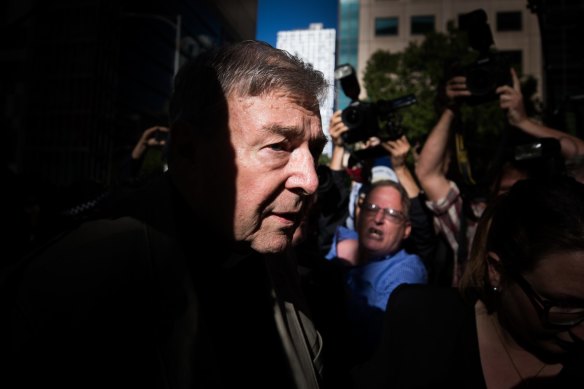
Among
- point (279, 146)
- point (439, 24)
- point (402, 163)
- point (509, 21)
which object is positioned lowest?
point (279, 146)

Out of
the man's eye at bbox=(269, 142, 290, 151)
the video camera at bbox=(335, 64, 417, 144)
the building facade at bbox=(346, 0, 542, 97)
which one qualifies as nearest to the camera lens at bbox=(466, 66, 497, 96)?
the video camera at bbox=(335, 64, 417, 144)

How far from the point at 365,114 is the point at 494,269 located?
1.74 m

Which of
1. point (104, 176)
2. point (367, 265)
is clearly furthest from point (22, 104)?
point (367, 265)

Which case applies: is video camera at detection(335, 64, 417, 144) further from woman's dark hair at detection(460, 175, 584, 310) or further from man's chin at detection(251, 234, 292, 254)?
man's chin at detection(251, 234, 292, 254)

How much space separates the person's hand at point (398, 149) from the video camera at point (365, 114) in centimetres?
4

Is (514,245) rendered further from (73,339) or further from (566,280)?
(73,339)

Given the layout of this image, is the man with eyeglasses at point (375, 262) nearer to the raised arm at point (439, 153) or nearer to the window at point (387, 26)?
the raised arm at point (439, 153)

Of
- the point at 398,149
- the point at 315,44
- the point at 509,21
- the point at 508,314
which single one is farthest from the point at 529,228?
the point at 509,21

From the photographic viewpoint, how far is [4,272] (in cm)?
87

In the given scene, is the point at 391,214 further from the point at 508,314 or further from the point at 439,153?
the point at 508,314

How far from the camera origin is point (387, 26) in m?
28.4

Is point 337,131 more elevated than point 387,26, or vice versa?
point 387,26

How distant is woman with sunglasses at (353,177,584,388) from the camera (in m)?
1.29

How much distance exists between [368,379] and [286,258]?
561 millimetres
